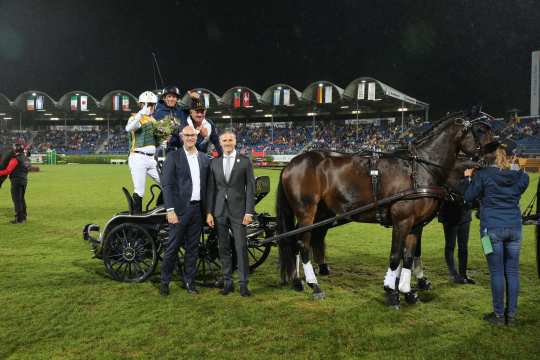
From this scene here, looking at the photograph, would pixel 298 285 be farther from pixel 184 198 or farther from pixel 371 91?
pixel 371 91

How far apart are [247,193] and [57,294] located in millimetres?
2709

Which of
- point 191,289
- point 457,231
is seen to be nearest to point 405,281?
point 457,231

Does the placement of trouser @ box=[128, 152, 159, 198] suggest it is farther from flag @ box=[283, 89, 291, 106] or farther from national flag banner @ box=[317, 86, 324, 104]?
flag @ box=[283, 89, 291, 106]

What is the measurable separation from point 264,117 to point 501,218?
58831 millimetres

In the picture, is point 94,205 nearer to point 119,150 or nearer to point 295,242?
point 295,242

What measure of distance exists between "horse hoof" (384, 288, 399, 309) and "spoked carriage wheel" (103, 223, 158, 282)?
3.07 meters

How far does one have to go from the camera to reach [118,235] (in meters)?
5.56

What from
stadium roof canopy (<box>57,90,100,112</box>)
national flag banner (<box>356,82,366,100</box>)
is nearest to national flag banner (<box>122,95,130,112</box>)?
stadium roof canopy (<box>57,90,100,112</box>)

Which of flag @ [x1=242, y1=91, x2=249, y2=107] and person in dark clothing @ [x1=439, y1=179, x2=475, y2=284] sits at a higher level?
flag @ [x1=242, y1=91, x2=249, y2=107]

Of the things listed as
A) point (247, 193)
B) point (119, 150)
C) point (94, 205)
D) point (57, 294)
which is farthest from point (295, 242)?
point (119, 150)

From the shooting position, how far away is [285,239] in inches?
210

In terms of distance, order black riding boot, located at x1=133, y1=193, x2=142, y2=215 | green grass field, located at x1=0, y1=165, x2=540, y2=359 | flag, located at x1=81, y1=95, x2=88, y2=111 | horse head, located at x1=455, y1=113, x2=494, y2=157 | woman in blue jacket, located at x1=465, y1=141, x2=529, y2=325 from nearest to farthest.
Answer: green grass field, located at x1=0, y1=165, x2=540, y2=359 → woman in blue jacket, located at x1=465, y1=141, x2=529, y2=325 → horse head, located at x1=455, y1=113, x2=494, y2=157 → black riding boot, located at x1=133, y1=193, x2=142, y2=215 → flag, located at x1=81, y1=95, x2=88, y2=111

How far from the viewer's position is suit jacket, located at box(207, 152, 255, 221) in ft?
16.4

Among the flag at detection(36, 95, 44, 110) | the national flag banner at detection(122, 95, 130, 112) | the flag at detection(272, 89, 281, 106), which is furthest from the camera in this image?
the flag at detection(36, 95, 44, 110)
